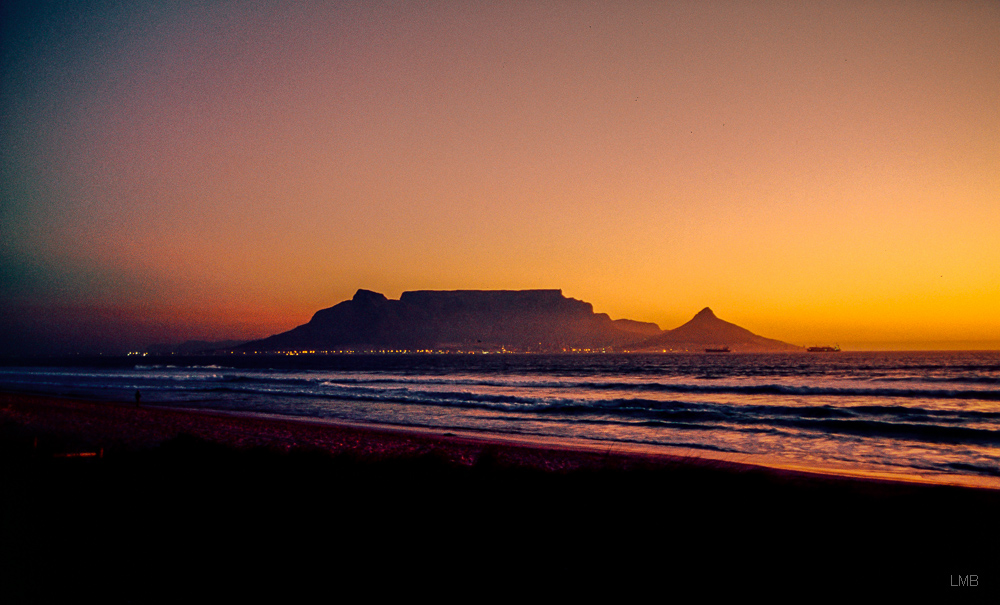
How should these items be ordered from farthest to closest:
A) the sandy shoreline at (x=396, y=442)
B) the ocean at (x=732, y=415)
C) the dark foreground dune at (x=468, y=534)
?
the ocean at (x=732, y=415) < the sandy shoreline at (x=396, y=442) < the dark foreground dune at (x=468, y=534)

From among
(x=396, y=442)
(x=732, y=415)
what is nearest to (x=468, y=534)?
(x=396, y=442)

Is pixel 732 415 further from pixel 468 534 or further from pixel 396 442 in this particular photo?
pixel 468 534

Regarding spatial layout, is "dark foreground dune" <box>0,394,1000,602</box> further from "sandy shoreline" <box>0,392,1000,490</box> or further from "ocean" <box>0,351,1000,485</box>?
"ocean" <box>0,351,1000,485</box>

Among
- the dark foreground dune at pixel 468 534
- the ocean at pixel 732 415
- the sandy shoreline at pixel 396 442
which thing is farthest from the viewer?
the ocean at pixel 732 415

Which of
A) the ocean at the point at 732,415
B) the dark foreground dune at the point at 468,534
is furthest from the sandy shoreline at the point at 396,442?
the dark foreground dune at the point at 468,534

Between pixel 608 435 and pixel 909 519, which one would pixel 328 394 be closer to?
pixel 608 435

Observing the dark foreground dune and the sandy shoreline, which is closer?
the dark foreground dune

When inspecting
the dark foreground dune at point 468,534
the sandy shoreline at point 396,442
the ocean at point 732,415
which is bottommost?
the ocean at point 732,415

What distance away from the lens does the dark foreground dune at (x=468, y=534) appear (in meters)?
3.78

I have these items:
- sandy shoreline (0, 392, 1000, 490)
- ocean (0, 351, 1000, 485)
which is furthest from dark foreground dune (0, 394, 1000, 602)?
ocean (0, 351, 1000, 485)

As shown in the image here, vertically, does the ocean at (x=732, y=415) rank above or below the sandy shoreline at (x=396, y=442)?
below

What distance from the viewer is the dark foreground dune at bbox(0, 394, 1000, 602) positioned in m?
3.78

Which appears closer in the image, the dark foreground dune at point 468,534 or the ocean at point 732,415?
the dark foreground dune at point 468,534

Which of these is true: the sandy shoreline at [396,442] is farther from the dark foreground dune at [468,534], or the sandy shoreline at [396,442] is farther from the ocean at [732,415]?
the dark foreground dune at [468,534]
